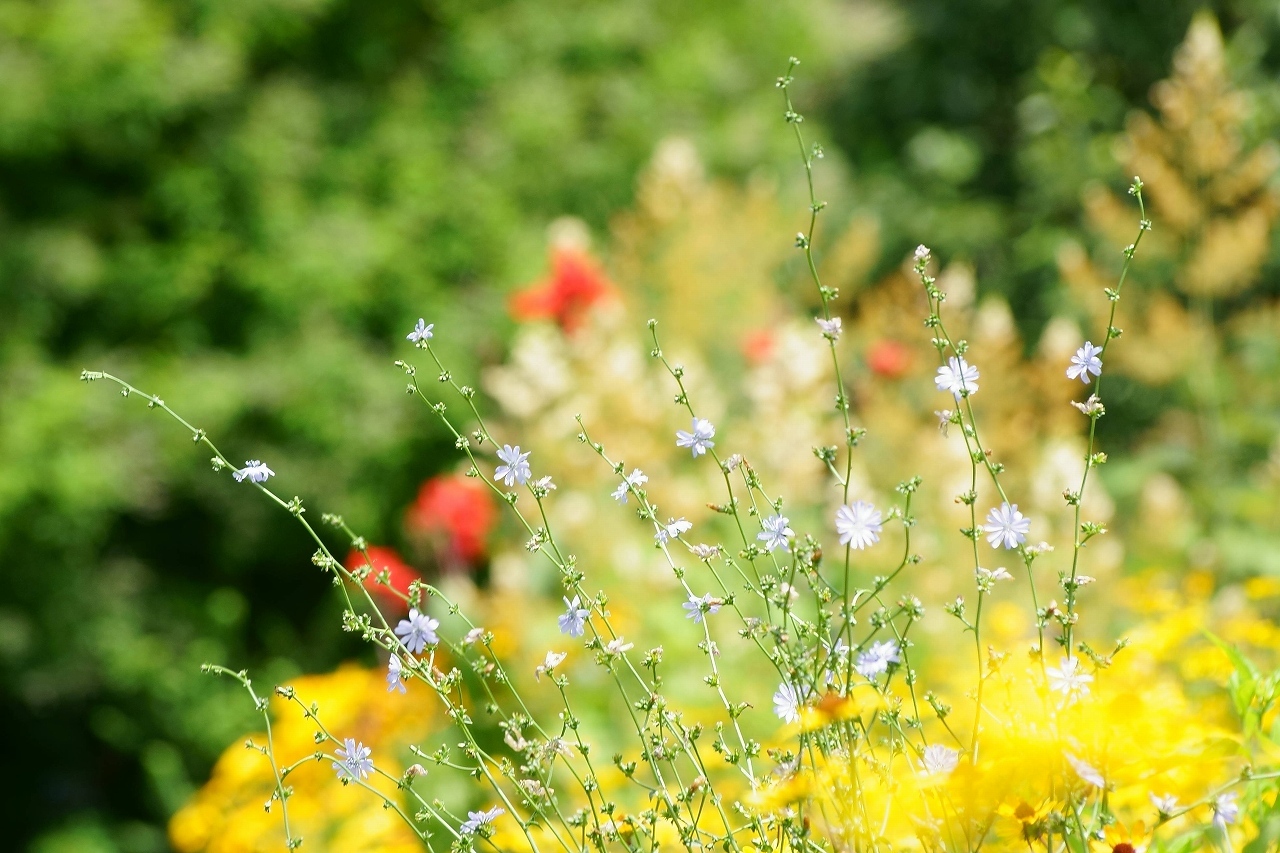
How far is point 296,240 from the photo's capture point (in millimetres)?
5293

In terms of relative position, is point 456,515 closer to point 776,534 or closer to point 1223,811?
point 776,534

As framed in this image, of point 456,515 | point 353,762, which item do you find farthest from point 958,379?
point 456,515

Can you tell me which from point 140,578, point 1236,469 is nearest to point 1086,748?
point 1236,469

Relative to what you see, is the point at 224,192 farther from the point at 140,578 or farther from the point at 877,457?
the point at 877,457

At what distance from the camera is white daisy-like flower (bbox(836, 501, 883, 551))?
106 centimetres

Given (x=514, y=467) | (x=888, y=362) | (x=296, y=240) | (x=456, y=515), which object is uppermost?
(x=296, y=240)

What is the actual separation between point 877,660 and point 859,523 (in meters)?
0.13

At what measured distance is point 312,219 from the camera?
17.8ft

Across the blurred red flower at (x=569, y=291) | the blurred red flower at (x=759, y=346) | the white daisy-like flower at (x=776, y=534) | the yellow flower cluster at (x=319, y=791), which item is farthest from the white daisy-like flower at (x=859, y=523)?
the blurred red flower at (x=569, y=291)

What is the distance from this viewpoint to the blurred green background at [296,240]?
187 inches

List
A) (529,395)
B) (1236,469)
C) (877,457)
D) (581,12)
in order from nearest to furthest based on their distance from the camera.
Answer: (529,395), (877,457), (1236,469), (581,12)

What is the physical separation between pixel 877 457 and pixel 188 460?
297 centimetres

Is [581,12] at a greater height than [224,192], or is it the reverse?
[581,12]

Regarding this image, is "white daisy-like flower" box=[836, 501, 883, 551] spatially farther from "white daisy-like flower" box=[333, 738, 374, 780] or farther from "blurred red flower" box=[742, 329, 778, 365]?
"blurred red flower" box=[742, 329, 778, 365]
